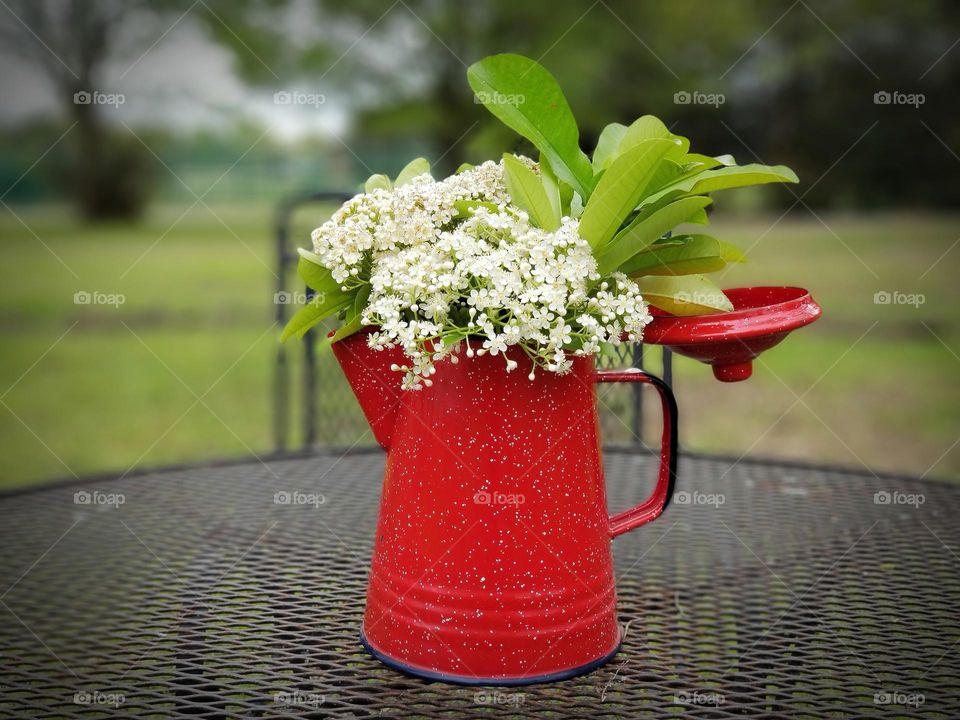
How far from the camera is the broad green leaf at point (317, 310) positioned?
3.60 feet

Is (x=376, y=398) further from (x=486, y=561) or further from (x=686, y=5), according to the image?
(x=686, y=5)

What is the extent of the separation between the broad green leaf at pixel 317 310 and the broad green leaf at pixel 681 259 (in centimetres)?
35

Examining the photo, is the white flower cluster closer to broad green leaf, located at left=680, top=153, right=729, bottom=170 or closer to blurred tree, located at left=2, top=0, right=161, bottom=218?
broad green leaf, located at left=680, top=153, right=729, bottom=170

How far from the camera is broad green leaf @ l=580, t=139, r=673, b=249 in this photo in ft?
3.15

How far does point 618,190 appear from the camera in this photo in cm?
98

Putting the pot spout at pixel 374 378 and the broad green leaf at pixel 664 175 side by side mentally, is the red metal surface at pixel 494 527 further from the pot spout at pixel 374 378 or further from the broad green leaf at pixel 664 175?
the broad green leaf at pixel 664 175

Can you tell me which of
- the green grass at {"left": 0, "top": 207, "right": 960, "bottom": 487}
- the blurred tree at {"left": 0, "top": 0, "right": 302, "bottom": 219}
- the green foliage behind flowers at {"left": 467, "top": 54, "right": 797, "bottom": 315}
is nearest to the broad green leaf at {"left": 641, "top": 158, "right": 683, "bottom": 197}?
the green foliage behind flowers at {"left": 467, "top": 54, "right": 797, "bottom": 315}

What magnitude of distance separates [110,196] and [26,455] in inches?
571

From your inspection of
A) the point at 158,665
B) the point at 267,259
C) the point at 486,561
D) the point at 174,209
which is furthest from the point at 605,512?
the point at 174,209

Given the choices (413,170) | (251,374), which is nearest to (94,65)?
(251,374)

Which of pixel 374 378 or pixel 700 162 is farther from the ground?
A: pixel 700 162

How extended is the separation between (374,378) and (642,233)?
37cm

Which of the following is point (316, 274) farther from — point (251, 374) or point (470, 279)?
point (251, 374)

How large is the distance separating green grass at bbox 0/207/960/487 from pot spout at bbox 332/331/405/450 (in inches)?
51.0
